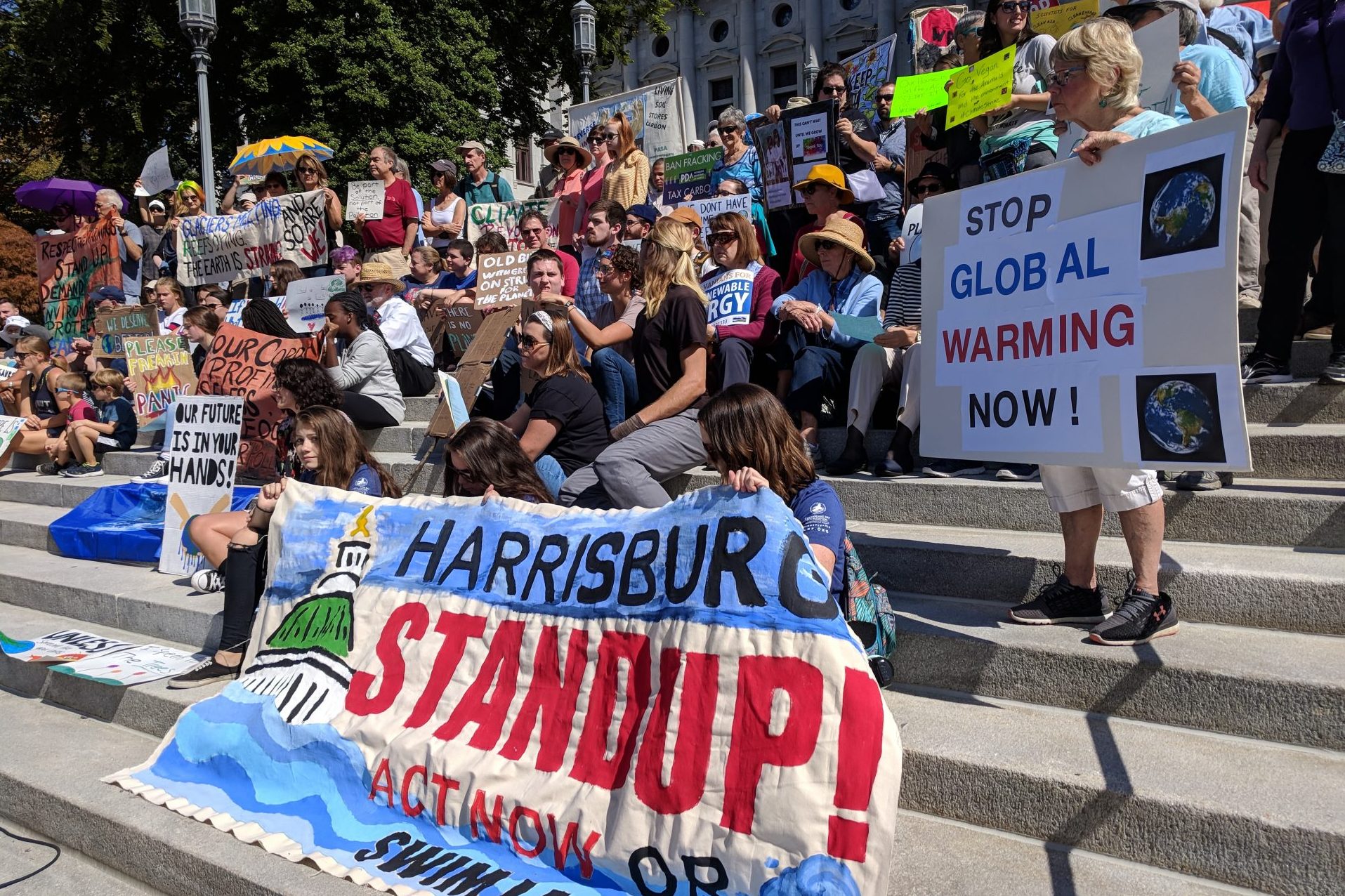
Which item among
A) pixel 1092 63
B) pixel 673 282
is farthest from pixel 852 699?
pixel 673 282

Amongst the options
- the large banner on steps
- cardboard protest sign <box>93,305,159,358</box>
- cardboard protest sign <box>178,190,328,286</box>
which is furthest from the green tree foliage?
the large banner on steps

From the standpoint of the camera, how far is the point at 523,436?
5277 mm

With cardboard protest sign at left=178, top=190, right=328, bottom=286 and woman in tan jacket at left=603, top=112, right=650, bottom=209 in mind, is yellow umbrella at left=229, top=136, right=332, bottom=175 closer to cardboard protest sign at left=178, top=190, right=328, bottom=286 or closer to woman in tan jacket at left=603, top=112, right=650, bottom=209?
cardboard protest sign at left=178, top=190, right=328, bottom=286

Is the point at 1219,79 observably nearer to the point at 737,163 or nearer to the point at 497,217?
the point at 737,163

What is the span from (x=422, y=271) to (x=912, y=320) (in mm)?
5539

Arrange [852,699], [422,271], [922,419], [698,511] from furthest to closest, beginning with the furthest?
1. [422,271]
2. [922,419]
3. [698,511]
4. [852,699]

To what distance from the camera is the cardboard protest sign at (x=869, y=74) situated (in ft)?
32.3

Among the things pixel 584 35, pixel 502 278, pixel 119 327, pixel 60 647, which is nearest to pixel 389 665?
pixel 60 647

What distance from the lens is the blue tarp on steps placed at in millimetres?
6555

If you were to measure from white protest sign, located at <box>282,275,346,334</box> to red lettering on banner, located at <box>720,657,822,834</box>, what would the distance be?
6.61 meters

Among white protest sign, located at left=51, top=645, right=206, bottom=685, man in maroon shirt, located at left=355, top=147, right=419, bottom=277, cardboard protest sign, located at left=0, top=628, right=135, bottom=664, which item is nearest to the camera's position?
white protest sign, located at left=51, top=645, right=206, bottom=685

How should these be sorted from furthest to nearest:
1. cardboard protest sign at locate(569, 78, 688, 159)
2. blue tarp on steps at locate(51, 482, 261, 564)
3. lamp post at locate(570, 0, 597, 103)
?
1. lamp post at locate(570, 0, 597, 103)
2. cardboard protest sign at locate(569, 78, 688, 159)
3. blue tarp on steps at locate(51, 482, 261, 564)

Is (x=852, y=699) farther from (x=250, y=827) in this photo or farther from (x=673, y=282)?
(x=673, y=282)

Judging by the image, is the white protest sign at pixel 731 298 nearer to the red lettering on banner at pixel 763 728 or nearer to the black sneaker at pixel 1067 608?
the black sneaker at pixel 1067 608
